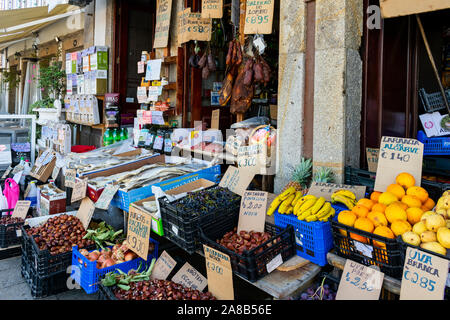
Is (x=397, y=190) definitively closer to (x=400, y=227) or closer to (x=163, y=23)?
(x=400, y=227)

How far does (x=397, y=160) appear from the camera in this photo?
2.92 metres

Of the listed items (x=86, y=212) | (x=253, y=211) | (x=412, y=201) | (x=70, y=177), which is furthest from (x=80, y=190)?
(x=412, y=201)

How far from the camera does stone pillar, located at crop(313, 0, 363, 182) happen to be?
11.5ft

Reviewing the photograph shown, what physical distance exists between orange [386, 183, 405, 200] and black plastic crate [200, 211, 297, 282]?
0.78 meters

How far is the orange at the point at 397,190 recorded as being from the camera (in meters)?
2.65

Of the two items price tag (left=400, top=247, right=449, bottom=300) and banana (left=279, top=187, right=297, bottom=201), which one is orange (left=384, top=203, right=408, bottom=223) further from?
banana (left=279, top=187, right=297, bottom=201)

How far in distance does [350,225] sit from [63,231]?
118 inches

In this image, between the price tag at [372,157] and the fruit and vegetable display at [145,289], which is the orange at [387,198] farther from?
the fruit and vegetable display at [145,289]

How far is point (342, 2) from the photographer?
3.46 meters

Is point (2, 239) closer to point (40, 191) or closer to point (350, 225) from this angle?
point (40, 191)

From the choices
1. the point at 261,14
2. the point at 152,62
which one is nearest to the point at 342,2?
the point at 261,14

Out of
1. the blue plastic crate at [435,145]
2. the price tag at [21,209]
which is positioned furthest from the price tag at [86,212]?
the blue plastic crate at [435,145]

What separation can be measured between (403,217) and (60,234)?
328 cm

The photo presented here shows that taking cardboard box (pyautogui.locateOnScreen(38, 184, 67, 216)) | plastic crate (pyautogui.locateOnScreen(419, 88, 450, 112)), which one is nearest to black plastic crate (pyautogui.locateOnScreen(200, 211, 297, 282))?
cardboard box (pyautogui.locateOnScreen(38, 184, 67, 216))
